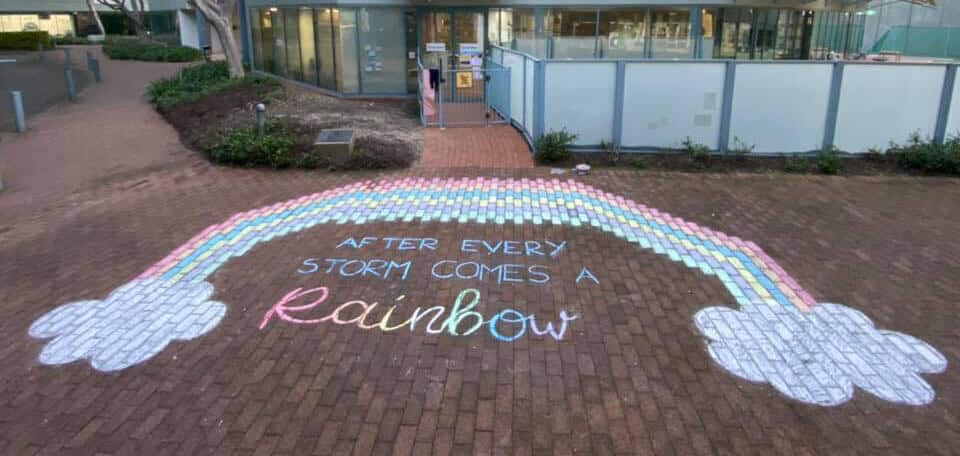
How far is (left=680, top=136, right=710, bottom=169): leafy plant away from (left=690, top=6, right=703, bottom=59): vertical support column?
27.8 feet

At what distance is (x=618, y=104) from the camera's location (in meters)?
11.1

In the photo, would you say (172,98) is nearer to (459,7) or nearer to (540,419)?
(459,7)

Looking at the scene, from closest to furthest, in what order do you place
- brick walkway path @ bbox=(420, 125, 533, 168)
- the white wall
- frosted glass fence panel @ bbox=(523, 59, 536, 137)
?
brick walkway path @ bbox=(420, 125, 533, 168) → frosted glass fence panel @ bbox=(523, 59, 536, 137) → the white wall

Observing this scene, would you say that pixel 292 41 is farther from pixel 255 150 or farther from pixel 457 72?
pixel 255 150

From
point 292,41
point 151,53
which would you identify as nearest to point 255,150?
point 292,41

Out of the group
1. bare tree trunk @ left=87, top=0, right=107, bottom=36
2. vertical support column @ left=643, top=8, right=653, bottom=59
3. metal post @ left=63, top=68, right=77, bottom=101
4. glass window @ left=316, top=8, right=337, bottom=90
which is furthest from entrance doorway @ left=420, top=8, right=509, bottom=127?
bare tree trunk @ left=87, top=0, right=107, bottom=36

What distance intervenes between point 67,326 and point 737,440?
5.09 meters

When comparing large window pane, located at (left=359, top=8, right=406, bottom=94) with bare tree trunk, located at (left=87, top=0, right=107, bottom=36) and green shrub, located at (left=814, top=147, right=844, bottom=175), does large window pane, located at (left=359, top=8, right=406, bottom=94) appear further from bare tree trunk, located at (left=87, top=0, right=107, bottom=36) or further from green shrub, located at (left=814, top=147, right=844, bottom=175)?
bare tree trunk, located at (left=87, top=0, right=107, bottom=36)

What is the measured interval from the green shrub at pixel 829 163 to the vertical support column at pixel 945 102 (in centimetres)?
164

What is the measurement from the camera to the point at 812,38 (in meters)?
22.5

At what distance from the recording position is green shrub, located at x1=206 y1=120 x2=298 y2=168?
1105cm

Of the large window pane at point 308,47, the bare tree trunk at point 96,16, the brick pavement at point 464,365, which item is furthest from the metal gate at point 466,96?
the bare tree trunk at point 96,16

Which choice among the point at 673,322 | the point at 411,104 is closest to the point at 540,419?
the point at 673,322

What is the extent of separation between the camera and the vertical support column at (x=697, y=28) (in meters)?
18.4
